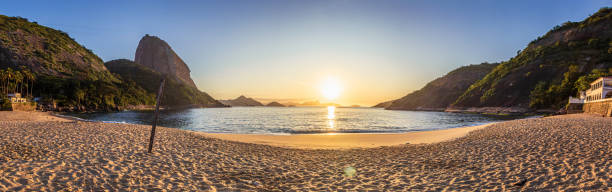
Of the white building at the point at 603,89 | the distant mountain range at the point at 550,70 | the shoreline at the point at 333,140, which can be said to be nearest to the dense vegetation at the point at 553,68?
the distant mountain range at the point at 550,70

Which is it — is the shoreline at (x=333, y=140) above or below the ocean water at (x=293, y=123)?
above

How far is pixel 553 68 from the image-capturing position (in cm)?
10412

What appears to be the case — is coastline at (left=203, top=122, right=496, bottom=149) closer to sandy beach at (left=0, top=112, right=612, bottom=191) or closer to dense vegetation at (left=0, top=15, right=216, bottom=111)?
sandy beach at (left=0, top=112, right=612, bottom=191)

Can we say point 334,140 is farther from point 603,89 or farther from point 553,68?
point 553,68

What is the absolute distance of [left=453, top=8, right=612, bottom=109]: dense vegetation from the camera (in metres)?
85.0

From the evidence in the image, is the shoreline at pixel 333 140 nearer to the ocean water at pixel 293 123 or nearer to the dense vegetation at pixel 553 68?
the ocean water at pixel 293 123

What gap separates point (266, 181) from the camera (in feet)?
29.9

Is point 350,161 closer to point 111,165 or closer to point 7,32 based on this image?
point 111,165

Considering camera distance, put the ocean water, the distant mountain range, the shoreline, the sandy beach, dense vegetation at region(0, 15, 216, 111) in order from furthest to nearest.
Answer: dense vegetation at region(0, 15, 216, 111) < the distant mountain range < the ocean water < the shoreline < the sandy beach

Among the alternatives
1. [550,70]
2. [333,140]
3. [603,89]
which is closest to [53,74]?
[333,140]

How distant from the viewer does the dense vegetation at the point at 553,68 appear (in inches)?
3346

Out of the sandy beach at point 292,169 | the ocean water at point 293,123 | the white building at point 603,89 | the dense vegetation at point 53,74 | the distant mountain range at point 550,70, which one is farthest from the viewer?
the dense vegetation at point 53,74

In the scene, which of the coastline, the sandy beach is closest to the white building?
the coastline

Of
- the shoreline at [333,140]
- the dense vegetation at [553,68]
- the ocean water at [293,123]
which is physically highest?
the dense vegetation at [553,68]
